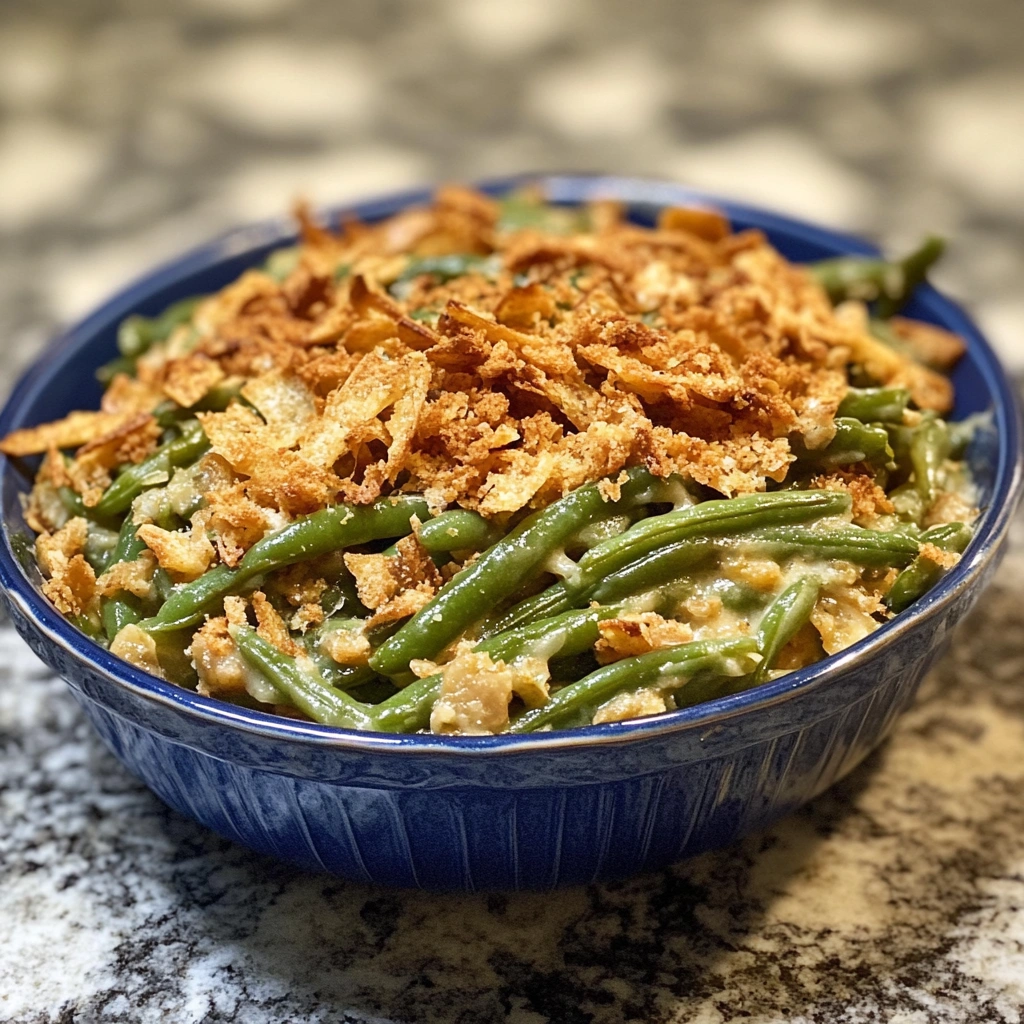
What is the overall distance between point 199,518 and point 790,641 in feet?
3.15

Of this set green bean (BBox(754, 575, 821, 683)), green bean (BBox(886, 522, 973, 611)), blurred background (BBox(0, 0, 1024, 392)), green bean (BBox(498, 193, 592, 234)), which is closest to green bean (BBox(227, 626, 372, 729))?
green bean (BBox(754, 575, 821, 683))

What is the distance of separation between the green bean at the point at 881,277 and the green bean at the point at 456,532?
1237mm

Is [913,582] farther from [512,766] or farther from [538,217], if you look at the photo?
[538,217]

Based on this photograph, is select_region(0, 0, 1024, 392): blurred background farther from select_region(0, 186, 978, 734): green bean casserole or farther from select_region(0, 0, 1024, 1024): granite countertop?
select_region(0, 186, 978, 734): green bean casserole

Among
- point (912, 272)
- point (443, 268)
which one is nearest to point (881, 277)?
point (912, 272)

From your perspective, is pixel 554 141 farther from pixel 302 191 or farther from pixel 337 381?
pixel 337 381

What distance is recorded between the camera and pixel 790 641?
6.34ft

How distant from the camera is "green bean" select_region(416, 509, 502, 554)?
1.94 metres

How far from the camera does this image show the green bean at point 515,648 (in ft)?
5.95

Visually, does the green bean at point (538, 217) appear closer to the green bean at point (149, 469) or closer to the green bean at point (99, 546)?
the green bean at point (149, 469)

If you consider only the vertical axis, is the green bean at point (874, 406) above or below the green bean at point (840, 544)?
above

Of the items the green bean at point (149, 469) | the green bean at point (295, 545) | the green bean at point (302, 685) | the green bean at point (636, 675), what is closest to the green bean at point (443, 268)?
the green bean at point (149, 469)

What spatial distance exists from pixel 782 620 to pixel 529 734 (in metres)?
0.42

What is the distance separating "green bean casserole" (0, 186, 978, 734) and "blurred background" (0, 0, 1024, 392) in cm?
222
